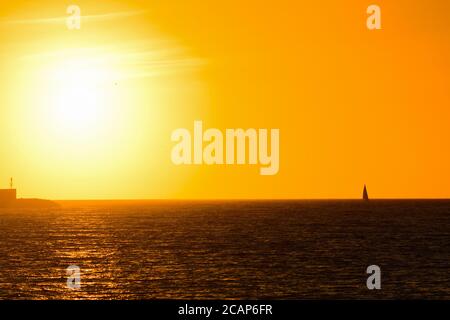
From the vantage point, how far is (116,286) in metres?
64.5

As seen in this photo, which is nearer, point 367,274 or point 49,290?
point 49,290

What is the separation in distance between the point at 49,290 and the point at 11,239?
74389 millimetres

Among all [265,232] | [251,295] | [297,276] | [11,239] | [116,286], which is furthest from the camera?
[265,232]

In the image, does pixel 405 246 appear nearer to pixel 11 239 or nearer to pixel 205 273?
pixel 205 273

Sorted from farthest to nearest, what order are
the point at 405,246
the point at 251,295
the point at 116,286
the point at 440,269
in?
the point at 405,246, the point at 440,269, the point at 116,286, the point at 251,295

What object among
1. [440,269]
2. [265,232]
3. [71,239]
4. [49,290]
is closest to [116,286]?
[49,290]

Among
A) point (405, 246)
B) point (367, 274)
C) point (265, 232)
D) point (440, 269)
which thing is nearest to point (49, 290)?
point (367, 274)

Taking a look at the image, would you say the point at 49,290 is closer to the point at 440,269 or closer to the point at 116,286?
the point at 116,286
